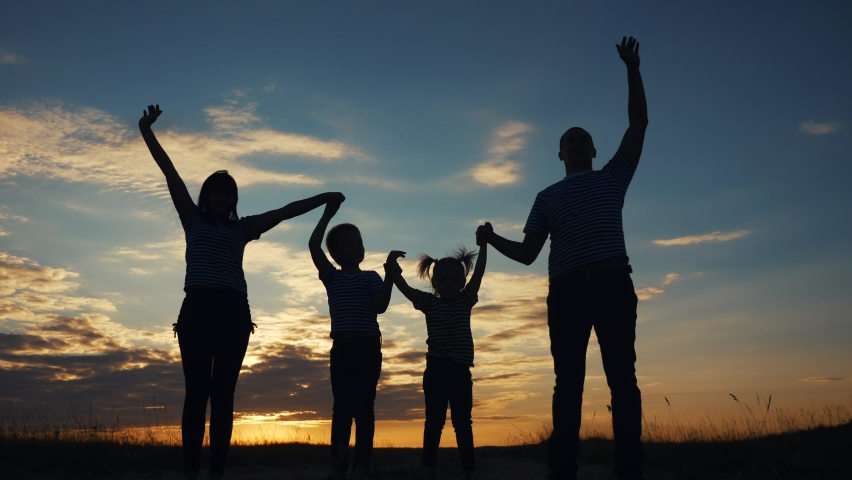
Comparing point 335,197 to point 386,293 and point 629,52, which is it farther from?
point 629,52

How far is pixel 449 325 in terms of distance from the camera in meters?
7.88

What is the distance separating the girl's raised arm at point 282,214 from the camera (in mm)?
5980

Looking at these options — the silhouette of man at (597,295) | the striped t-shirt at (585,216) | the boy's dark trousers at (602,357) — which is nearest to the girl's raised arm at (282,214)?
the striped t-shirt at (585,216)

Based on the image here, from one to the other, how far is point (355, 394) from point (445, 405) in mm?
1333

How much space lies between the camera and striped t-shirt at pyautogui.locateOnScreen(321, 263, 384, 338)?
7160 mm

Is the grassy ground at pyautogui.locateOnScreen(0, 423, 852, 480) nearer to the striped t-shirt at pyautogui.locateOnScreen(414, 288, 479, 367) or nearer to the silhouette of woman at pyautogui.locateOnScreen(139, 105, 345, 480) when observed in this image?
the striped t-shirt at pyautogui.locateOnScreen(414, 288, 479, 367)

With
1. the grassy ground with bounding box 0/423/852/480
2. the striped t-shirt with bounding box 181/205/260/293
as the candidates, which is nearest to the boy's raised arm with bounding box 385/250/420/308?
the striped t-shirt with bounding box 181/205/260/293

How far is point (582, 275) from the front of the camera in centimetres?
500

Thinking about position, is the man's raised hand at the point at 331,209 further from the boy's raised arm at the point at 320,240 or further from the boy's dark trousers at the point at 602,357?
the boy's dark trousers at the point at 602,357

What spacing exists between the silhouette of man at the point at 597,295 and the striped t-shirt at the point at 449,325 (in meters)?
2.73

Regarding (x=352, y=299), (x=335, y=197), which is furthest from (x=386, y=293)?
(x=335, y=197)

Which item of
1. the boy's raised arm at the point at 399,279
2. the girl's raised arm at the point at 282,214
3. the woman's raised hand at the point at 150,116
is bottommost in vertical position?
the boy's raised arm at the point at 399,279

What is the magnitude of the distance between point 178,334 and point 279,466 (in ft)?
17.9

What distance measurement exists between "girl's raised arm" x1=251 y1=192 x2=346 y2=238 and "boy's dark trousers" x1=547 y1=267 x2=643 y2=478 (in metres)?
2.56
